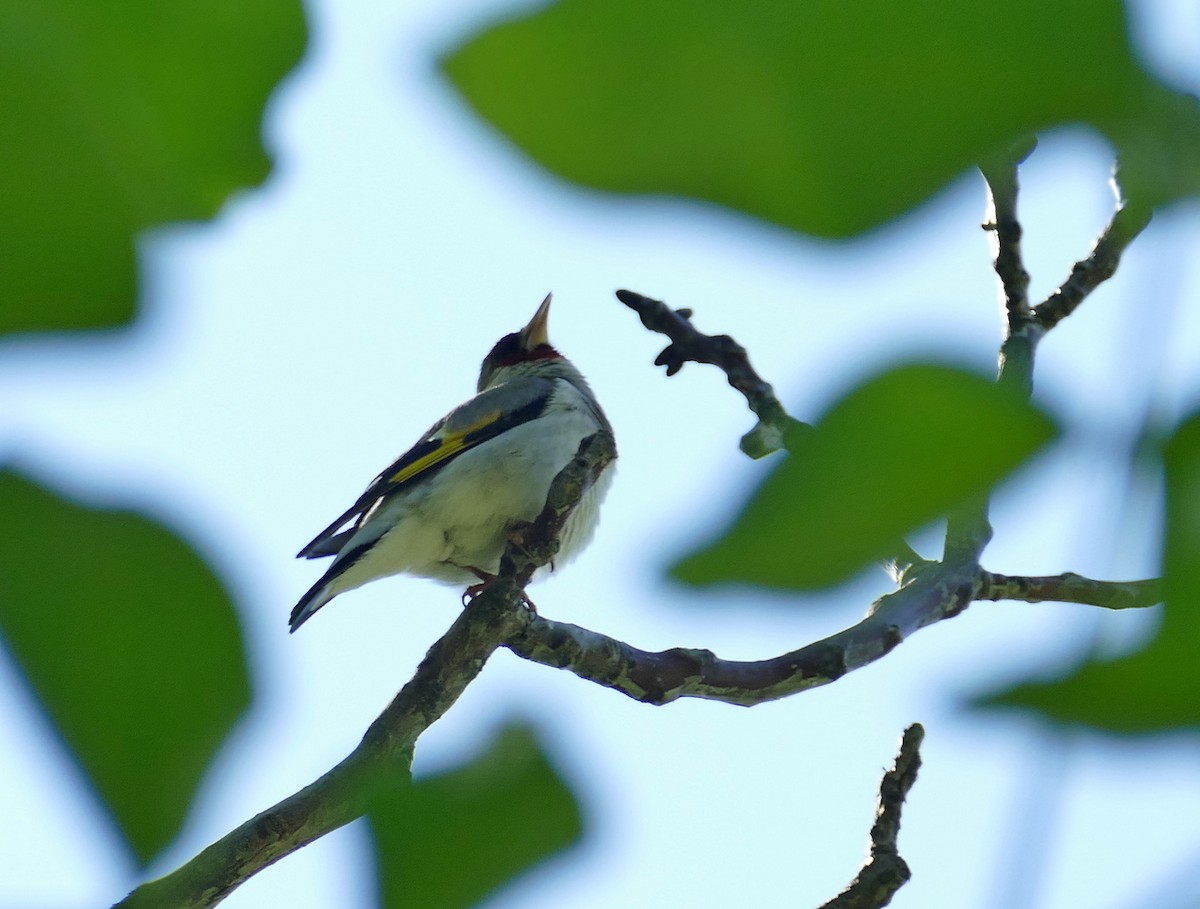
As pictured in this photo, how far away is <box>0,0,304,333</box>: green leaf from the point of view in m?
0.47

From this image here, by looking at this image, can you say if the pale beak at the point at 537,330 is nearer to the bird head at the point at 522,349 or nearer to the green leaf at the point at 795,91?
the bird head at the point at 522,349

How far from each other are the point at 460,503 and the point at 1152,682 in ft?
19.3

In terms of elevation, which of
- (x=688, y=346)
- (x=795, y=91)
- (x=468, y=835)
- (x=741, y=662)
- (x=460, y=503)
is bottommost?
(x=468, y=835)

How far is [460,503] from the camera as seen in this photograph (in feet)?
20.6

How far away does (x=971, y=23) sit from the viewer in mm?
445

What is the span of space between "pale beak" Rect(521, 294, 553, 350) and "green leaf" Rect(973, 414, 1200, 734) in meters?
8.90

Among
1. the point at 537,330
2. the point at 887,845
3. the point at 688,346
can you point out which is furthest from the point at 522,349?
the point at 887,845

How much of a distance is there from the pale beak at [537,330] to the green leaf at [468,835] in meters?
8.79

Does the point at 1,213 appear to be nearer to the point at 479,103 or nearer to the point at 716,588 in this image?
the point at 479,103

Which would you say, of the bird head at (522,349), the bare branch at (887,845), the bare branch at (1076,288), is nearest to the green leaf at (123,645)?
the bare branch at (887,845)

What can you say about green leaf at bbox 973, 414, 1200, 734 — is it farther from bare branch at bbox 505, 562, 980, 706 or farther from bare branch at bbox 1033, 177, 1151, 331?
bare branch at bbox 1033, 177, 1151, 331

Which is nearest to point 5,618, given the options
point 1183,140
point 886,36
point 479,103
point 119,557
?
point 119,557

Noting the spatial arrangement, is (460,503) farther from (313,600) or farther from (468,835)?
(468,835)

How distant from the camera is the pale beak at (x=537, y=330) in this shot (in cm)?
933
